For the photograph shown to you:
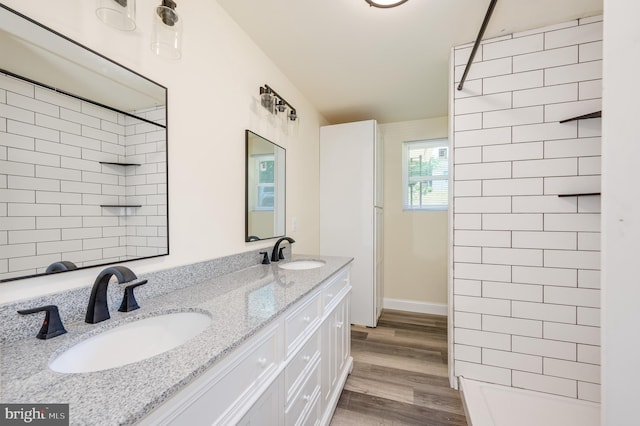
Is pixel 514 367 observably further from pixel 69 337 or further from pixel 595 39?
pixel 69 337

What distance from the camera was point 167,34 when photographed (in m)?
1.10

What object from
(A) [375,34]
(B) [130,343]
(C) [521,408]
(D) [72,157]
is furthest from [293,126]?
(C) [521,408]

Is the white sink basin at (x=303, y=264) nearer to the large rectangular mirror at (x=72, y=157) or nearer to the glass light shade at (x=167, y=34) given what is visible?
the large rectangular mirror at (x=72, y=157)

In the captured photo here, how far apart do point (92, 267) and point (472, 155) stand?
2.09 meters

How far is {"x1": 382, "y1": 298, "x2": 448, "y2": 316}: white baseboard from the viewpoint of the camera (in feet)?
10.3

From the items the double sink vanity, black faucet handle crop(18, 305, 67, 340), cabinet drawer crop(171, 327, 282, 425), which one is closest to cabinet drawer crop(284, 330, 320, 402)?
the double sink vanity

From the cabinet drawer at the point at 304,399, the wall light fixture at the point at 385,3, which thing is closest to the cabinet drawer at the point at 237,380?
the cabinet drawer at the point at 304,399

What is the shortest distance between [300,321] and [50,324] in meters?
0.82

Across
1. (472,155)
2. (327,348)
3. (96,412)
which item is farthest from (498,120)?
(96,412)

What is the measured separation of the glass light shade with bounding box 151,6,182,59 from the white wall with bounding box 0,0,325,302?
0.04m

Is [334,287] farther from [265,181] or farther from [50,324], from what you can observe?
[50,324]

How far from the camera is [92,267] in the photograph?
35.1 inches

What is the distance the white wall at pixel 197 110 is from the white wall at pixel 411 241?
6.26 ft

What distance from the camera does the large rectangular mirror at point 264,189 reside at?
1.73 meters
